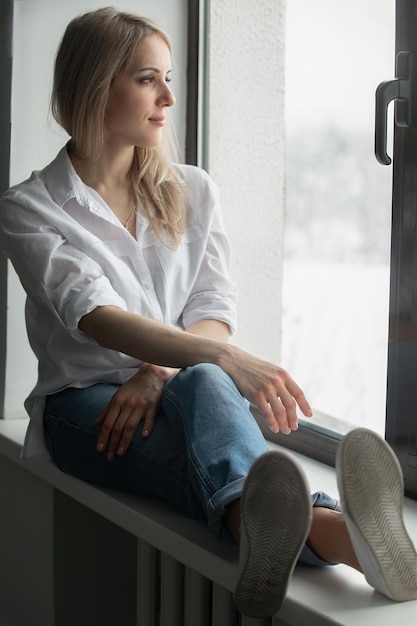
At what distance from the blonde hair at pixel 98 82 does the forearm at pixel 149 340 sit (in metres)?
0.28

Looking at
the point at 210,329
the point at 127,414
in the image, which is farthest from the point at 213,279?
the point at 127,414

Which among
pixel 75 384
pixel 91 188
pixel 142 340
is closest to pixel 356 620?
pixel 142 340

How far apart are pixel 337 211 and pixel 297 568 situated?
3.01 feet

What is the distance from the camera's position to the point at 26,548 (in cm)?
216

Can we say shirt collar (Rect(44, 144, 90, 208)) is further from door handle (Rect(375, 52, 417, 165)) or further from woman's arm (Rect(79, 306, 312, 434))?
door handle (Rect(375, 52, 417, 165))

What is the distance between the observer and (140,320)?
1654 mm

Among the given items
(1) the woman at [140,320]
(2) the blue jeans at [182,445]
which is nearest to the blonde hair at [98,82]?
(1) the woman at [140,320]

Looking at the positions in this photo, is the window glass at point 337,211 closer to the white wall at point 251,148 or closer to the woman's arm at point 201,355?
the white wall at point 251,148

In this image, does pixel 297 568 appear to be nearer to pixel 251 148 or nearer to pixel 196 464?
pixel 196 464

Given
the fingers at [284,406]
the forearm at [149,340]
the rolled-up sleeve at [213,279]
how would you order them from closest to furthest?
the fingers at [284,406], the forearm at [149,340], the rolled-up sleeve at [213,279]

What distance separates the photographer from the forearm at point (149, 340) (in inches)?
63.3

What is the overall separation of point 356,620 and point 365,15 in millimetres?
1195

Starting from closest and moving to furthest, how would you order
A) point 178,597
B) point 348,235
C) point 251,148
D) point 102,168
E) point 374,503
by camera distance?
point 374,503 → point 178,597 → point 102,168 → point 348,235 → point 251,148

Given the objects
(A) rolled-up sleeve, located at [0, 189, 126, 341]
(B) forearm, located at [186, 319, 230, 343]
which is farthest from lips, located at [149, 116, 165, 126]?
(B) forearm, located at [186, 319, 230, 343]
